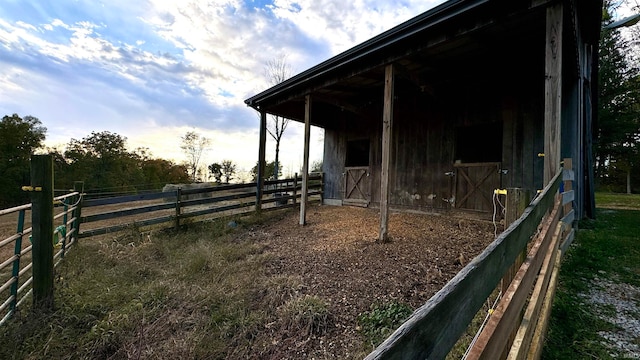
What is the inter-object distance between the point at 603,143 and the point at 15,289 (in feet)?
79.3

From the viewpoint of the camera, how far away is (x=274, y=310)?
8.55 ft

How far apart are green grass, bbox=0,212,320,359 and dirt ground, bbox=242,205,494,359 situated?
0.20 metres

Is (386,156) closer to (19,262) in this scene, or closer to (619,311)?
(619,311)

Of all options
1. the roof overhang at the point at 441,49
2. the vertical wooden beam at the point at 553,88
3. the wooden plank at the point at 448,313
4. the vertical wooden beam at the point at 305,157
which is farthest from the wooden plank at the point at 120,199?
the vertical wooden beam at the point at 553,88

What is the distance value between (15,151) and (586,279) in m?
21.2

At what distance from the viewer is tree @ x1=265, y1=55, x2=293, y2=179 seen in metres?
15.0

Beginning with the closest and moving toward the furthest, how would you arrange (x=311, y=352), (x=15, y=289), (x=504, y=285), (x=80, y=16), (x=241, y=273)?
(x=504, y=285) → (x=311, y=352) → (x=15, y=289) → (x=241, y=273) → (x=80, y=16)

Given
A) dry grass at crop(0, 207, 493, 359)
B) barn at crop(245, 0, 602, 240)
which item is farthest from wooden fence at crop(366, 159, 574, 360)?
barn at crop(245, 0, 602, 240)

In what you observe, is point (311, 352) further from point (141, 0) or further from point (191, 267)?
point (141, 0)

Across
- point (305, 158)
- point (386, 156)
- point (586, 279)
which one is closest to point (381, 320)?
point (586, 279)

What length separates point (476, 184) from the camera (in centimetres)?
512

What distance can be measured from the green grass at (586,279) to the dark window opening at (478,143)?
2.03 m

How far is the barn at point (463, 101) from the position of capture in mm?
3236

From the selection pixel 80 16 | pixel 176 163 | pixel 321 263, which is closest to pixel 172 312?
pixel 321 263
